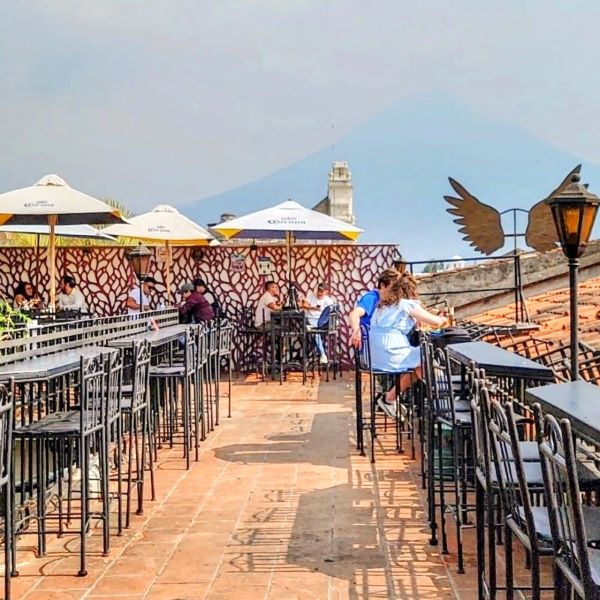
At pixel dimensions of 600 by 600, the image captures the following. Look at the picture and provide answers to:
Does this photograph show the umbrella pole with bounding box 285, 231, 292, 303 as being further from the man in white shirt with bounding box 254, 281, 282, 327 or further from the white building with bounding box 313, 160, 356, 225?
the white building with bounding box 313, 160, 356, 225

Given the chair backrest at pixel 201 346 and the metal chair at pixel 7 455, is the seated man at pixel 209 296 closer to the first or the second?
the chair backrest at pixel 201 346

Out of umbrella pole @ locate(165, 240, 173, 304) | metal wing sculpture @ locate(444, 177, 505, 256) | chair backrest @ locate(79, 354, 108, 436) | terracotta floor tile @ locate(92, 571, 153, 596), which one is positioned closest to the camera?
terracotta floor tile @ locate(92, 571, 153, 596)

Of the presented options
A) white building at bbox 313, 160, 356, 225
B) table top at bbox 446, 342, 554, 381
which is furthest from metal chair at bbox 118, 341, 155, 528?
white building at bbox 313, 160, 356, 225

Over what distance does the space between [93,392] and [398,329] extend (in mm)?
3231

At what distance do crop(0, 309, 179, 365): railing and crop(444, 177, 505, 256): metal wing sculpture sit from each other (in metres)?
3.38

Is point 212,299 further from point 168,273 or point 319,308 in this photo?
point 319,308

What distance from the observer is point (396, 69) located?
3834 centimetres

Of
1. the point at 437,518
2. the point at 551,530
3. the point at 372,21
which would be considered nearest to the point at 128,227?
the point at 437,518

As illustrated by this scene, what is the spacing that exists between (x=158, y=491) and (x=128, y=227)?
7271 millimetres

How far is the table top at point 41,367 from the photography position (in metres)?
4.01

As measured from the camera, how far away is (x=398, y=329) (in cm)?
696

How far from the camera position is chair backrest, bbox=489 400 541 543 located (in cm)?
245

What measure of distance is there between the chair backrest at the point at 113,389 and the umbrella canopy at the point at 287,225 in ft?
23.5

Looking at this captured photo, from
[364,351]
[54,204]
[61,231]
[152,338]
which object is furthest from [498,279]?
[152,338]
